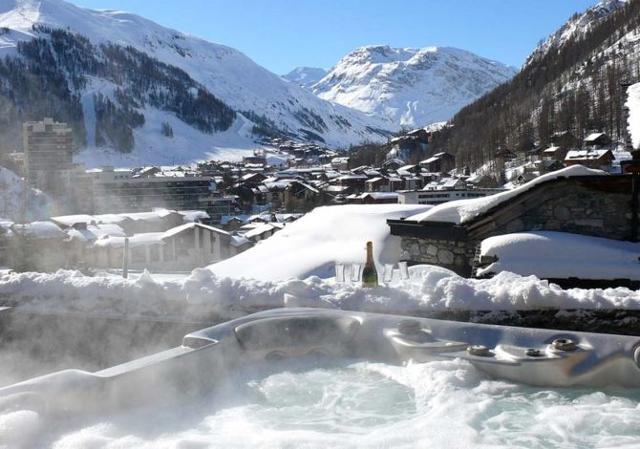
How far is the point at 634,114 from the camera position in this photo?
25.6 feet

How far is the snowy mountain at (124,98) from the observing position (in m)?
101

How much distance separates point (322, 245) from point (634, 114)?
14.1ft

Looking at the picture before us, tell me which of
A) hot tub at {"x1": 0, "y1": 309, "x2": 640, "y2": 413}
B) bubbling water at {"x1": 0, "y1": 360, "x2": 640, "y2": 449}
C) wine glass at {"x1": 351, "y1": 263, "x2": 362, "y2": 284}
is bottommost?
bubbling water at {"x1": 0, "y1": 360, "x2": 640, "y2": 449}

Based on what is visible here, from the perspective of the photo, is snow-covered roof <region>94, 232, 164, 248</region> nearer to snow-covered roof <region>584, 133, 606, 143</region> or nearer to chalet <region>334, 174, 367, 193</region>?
chalet <region>334, 174, 367, 193</region>

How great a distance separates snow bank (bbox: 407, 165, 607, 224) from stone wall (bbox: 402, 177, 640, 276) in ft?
0.20

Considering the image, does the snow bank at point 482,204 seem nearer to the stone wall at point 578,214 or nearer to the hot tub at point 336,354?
the stone wall at point 578,214

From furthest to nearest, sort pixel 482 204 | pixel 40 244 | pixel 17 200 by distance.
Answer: pixel 17 200, pixel 40 244, pixel 482 204

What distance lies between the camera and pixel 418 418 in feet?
8.99

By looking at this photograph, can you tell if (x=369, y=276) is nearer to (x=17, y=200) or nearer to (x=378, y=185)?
(x=378, y=185)

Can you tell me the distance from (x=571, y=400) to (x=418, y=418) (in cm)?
74

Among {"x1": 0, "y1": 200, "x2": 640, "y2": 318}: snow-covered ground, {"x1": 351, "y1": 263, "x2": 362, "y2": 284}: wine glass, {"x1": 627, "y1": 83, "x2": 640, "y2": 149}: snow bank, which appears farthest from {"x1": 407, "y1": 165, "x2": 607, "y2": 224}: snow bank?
{"x1": 351, "y1": 263, "x2": 362, "y2": 284}: wine glass

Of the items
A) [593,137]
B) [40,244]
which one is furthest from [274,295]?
[593,137]

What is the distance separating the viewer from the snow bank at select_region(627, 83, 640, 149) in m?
6.48

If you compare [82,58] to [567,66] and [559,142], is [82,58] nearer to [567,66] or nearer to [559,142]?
[567,66]
